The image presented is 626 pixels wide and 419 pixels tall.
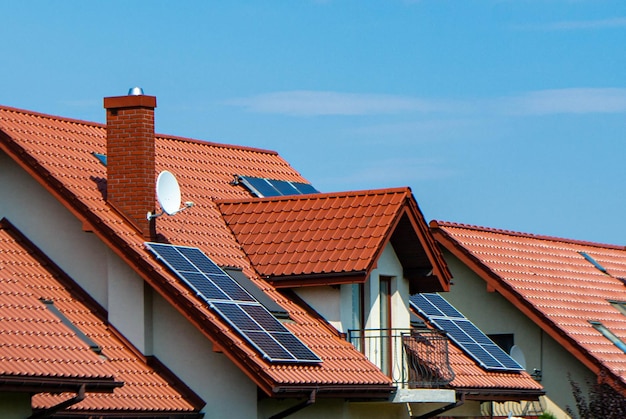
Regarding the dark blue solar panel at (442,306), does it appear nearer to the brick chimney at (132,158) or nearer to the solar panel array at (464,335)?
the solar panel array at (464,335)

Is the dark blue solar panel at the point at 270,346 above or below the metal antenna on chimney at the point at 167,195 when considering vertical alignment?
below

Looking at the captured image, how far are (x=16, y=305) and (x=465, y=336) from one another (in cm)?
1148

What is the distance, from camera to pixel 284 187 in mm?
30219

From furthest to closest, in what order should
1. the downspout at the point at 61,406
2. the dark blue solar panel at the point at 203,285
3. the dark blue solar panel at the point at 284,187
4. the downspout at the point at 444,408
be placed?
the dark blue solar panel at the point at 284,187
the downspout at the point at 444,408
the dark blue solar panel at the point at 203,285
the downspout at the point at 61,406

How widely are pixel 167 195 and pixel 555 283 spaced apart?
1480cm

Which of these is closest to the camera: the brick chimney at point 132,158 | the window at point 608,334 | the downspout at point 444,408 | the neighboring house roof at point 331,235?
the brick chimney at point 132,158

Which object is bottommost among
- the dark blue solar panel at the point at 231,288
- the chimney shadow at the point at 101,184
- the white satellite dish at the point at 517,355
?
the white satellite dish at the point at 517,355

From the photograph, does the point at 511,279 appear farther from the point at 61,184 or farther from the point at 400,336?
the point at 61,184

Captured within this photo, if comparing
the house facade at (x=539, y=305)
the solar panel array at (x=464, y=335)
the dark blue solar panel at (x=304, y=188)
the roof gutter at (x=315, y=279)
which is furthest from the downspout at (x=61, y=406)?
the house facade at (x=539, y=305)

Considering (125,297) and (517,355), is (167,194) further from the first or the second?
(517,355)

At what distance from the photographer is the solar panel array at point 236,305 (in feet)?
74.7

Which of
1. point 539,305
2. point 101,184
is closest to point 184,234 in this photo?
point 101,184

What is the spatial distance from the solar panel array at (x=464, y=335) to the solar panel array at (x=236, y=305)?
6.22 metres

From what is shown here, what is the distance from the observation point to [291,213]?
2694 cm
